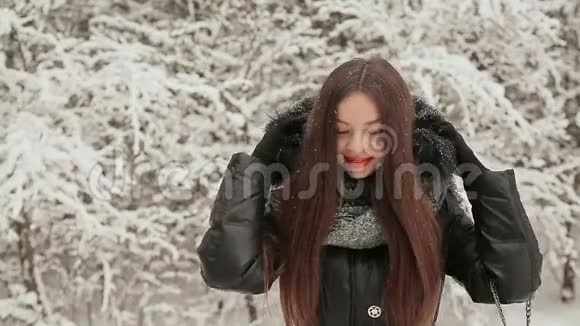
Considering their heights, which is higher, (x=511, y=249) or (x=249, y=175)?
(x=249, y=175)

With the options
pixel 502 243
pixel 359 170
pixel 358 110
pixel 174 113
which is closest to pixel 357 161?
pixel 359 170

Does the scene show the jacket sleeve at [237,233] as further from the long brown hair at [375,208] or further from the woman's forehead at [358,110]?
the woman's forehead at [358,110]

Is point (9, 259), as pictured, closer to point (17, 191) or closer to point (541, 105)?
point (17, 191)

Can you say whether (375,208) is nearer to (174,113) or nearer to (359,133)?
(359,133)

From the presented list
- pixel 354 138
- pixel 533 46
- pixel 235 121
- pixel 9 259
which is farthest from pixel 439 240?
pixel 9 259

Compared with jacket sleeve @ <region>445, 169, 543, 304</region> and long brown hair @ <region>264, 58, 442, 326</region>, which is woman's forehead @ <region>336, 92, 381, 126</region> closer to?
long brown hair @ <region>264, 58, 442, 326</region>

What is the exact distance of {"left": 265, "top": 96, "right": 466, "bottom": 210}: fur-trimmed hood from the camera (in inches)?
58.3

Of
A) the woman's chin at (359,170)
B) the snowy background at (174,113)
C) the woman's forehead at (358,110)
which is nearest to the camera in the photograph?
the woman's forehead at (358,110)

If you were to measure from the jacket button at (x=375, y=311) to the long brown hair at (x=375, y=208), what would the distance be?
0.08 ft

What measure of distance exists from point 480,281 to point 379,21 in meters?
3.10

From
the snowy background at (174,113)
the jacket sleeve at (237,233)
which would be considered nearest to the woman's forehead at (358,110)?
the jacket sleeve at (237,233)

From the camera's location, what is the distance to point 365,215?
1.54m

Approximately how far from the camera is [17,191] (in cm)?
357

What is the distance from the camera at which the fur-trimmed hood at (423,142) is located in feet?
4.86
